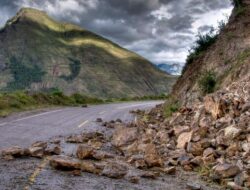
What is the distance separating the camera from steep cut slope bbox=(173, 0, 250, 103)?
20.4m

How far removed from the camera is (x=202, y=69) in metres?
25.6

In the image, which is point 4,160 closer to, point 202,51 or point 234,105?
point 234,105

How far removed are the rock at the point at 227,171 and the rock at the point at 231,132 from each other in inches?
79.2

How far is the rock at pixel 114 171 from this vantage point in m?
10.4

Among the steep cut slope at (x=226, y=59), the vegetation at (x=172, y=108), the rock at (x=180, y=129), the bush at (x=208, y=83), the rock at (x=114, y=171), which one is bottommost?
the rock at (x=114, y=171)

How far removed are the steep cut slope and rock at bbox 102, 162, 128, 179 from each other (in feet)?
32.1

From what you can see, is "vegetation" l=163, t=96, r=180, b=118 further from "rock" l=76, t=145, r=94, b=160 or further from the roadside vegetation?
"rock" l=76, t=145, r=94, b=160

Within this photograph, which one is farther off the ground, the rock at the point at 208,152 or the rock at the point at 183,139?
the rock at the point at 183,139

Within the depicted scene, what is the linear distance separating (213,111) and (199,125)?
3.10ft

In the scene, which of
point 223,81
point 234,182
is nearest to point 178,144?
point 234,182

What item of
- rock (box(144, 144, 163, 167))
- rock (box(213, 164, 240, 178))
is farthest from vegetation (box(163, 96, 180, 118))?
rock (box(213, 164, 240, 178))

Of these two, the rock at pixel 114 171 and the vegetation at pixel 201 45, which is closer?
the rock at pixel 114 171

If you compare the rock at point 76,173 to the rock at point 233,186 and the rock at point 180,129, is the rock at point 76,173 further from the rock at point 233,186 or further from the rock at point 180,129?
the rock at point 180,129

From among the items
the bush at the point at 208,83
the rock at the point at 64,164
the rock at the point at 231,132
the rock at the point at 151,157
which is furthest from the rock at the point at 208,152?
the bush at the point at 208,83
